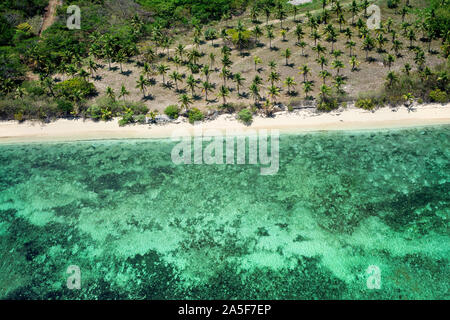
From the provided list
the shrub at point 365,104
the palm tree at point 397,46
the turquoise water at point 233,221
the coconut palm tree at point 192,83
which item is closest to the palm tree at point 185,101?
the coconut palm tree at point 192,83

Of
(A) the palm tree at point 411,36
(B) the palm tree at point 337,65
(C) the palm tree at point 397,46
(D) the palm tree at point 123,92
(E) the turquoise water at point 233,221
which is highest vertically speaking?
(A) the palm tree at point 411,36

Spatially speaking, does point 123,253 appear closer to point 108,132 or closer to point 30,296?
point 30,296

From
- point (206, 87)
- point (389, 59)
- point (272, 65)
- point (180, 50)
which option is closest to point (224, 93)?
point (206, 87)

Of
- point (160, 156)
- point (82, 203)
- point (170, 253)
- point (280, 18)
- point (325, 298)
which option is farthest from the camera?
point (280, 18)

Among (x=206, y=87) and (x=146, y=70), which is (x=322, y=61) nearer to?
(x=206, y=87)

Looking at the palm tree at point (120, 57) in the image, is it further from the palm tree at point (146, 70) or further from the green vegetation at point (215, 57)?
the palm tree at point (146, 70)

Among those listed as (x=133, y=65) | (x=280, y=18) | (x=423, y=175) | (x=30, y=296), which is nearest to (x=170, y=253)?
(x=30, y=296)
